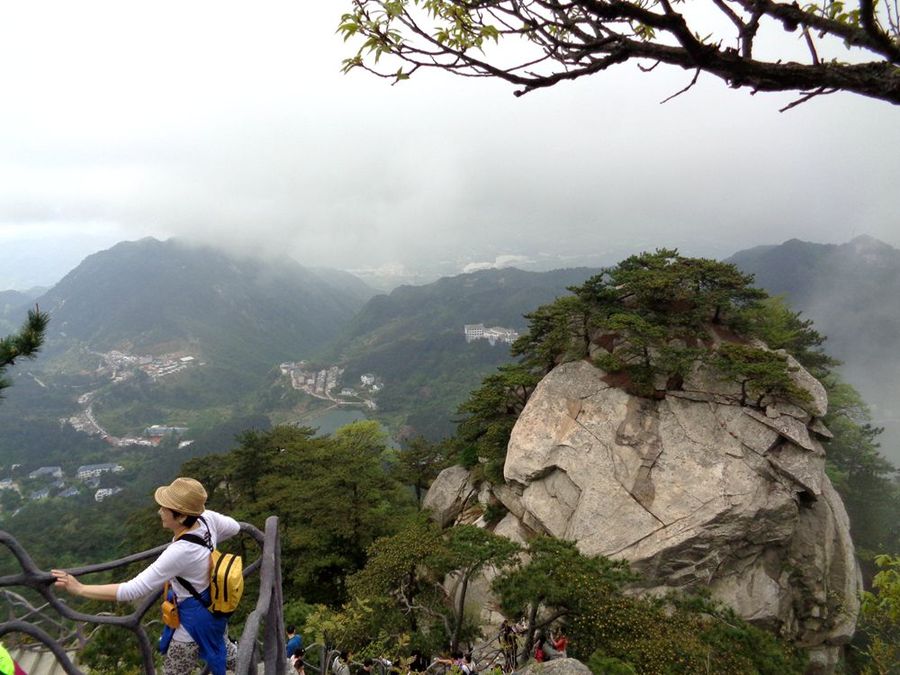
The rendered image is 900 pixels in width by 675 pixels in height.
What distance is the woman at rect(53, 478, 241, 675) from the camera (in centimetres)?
230

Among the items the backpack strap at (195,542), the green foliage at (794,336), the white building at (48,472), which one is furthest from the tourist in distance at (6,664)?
the white building at (48,472)

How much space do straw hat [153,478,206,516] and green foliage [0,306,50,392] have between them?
301 inches

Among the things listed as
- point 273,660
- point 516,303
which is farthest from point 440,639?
point 516,303

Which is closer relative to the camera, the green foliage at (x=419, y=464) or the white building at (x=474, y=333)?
the green foliage at (x=419, y=464)

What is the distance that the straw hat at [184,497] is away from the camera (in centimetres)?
246

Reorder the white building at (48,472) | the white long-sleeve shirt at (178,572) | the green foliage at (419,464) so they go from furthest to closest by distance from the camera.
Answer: the white building at (48,472) < the green foliage at (419,464) < the white long-sleeve shirt at (178,572)

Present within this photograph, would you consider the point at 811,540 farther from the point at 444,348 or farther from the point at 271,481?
the point at 444,348

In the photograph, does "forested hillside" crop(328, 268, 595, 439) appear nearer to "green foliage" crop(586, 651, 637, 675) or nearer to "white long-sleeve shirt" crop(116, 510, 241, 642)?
"green foliage" crop(586, 651, 637, 675)

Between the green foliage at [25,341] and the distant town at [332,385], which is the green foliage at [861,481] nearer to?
the green foliage at [25,341]

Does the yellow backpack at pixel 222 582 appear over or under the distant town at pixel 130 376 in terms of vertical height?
over

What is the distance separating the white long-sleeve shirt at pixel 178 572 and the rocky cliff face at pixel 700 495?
1361 cm

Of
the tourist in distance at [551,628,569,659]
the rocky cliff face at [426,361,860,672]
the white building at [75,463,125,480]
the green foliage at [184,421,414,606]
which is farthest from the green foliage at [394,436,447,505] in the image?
the white building at [75,463,125,480]

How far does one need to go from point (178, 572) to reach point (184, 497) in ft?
1.24

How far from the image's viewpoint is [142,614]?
2404 mm
